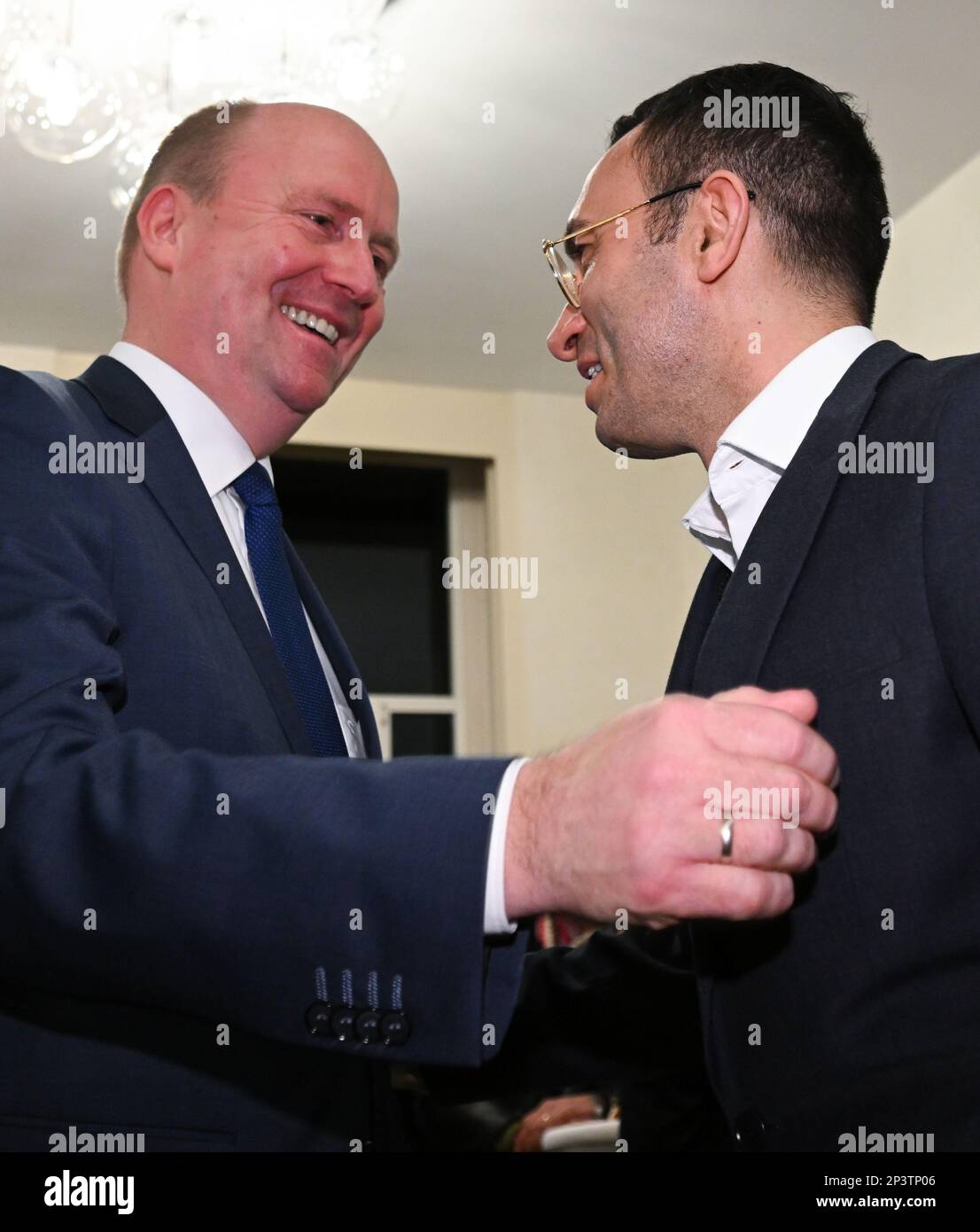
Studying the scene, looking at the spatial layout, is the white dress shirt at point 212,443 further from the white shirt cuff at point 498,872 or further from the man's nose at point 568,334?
the white shirt cuff at point 498,872

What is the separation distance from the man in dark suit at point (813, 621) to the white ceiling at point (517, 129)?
157cm

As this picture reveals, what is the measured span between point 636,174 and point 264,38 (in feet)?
4.81

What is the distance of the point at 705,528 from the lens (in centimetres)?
160

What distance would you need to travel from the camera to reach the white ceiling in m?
3.08

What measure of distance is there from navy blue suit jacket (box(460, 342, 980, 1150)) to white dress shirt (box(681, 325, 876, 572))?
5.5 inches

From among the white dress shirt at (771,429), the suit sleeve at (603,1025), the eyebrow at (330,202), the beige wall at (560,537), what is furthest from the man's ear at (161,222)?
the beige wall at (560,537)

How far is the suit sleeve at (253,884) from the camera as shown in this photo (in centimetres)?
82

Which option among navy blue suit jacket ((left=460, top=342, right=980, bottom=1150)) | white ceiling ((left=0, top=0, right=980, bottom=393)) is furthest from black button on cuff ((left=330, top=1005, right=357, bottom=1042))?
white ceiling ((left=0, top=0, right=980, bottom=393))

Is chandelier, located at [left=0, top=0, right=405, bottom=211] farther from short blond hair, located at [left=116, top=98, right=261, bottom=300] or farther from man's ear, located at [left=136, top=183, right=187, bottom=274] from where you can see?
man's ear, located at [left=136, top=183, right=187, bottom=274]

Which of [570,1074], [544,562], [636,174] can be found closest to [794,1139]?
[570,1074]

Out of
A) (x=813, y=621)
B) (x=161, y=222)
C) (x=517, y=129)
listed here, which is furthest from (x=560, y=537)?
(x=813, y=621)

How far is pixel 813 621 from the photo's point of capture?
3.86ft

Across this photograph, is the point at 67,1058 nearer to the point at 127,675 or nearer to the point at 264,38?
the point at 127,675

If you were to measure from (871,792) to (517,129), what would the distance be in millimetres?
2787
